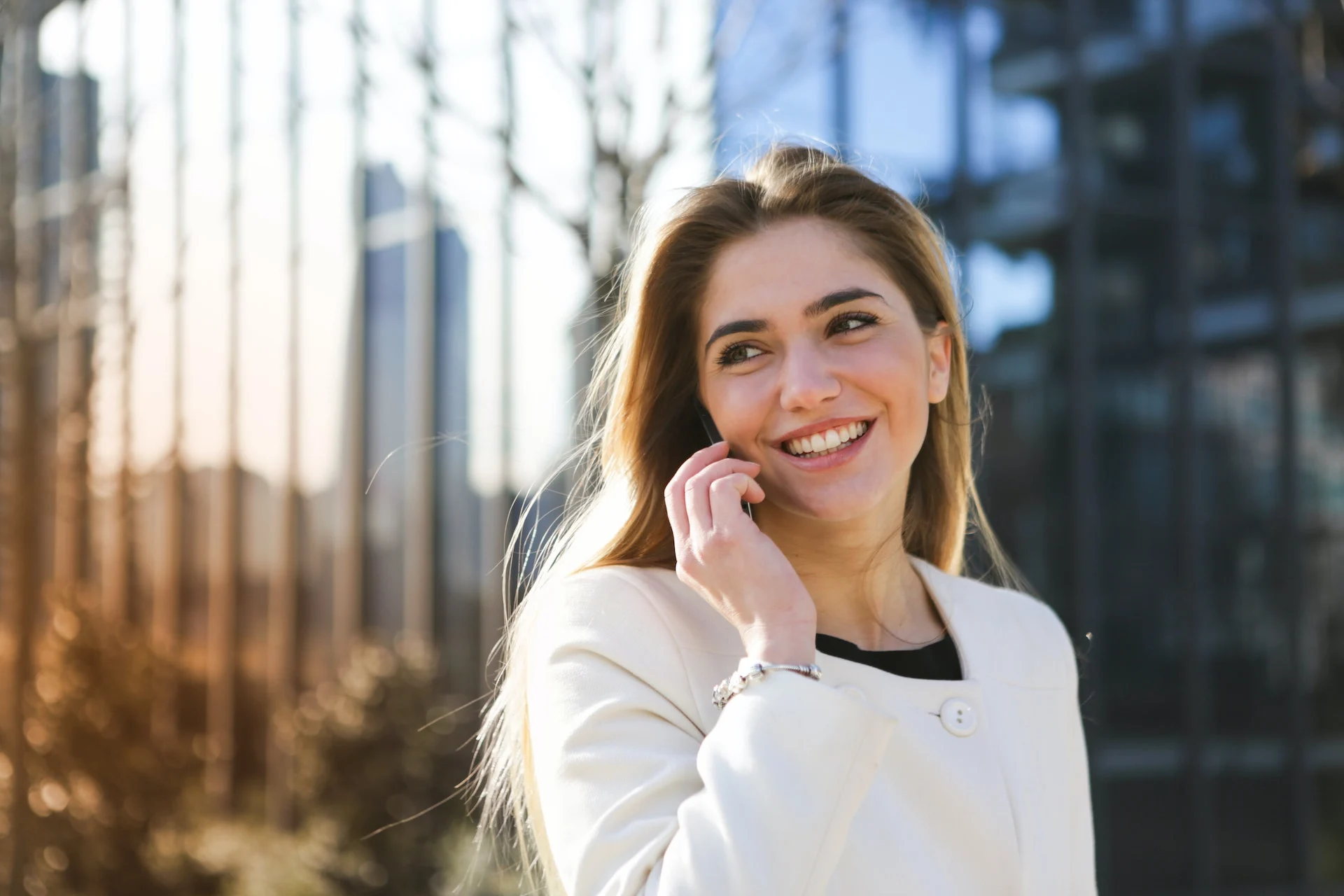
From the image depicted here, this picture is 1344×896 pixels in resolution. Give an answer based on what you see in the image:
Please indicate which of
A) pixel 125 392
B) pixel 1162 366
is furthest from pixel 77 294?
pixel 1162 366

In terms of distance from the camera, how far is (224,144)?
10406 millimetres

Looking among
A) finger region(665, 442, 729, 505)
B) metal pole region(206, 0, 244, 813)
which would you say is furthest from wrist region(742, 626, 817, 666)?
metal pole region(206, 0, 244, 813)

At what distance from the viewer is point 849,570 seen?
89.6 inches

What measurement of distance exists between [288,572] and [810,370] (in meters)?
8.63

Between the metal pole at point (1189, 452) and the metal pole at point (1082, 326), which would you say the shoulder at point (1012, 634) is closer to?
the metal pole at point (1082, 326)

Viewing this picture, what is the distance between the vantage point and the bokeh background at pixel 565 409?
744 cm

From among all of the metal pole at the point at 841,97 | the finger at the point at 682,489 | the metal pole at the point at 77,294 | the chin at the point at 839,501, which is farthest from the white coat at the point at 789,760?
the metal pole at the point at 841,97

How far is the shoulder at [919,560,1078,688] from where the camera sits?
2.36 metres

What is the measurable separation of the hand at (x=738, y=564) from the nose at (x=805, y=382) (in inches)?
4.6

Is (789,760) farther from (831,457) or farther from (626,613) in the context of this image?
(831,457)

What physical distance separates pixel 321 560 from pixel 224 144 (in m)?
3.31

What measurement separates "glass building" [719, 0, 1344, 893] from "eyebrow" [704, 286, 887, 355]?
604cm

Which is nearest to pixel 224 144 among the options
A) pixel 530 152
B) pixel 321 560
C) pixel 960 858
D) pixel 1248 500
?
pixel 321 560

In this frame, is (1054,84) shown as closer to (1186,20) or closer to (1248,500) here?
(1186,20)
